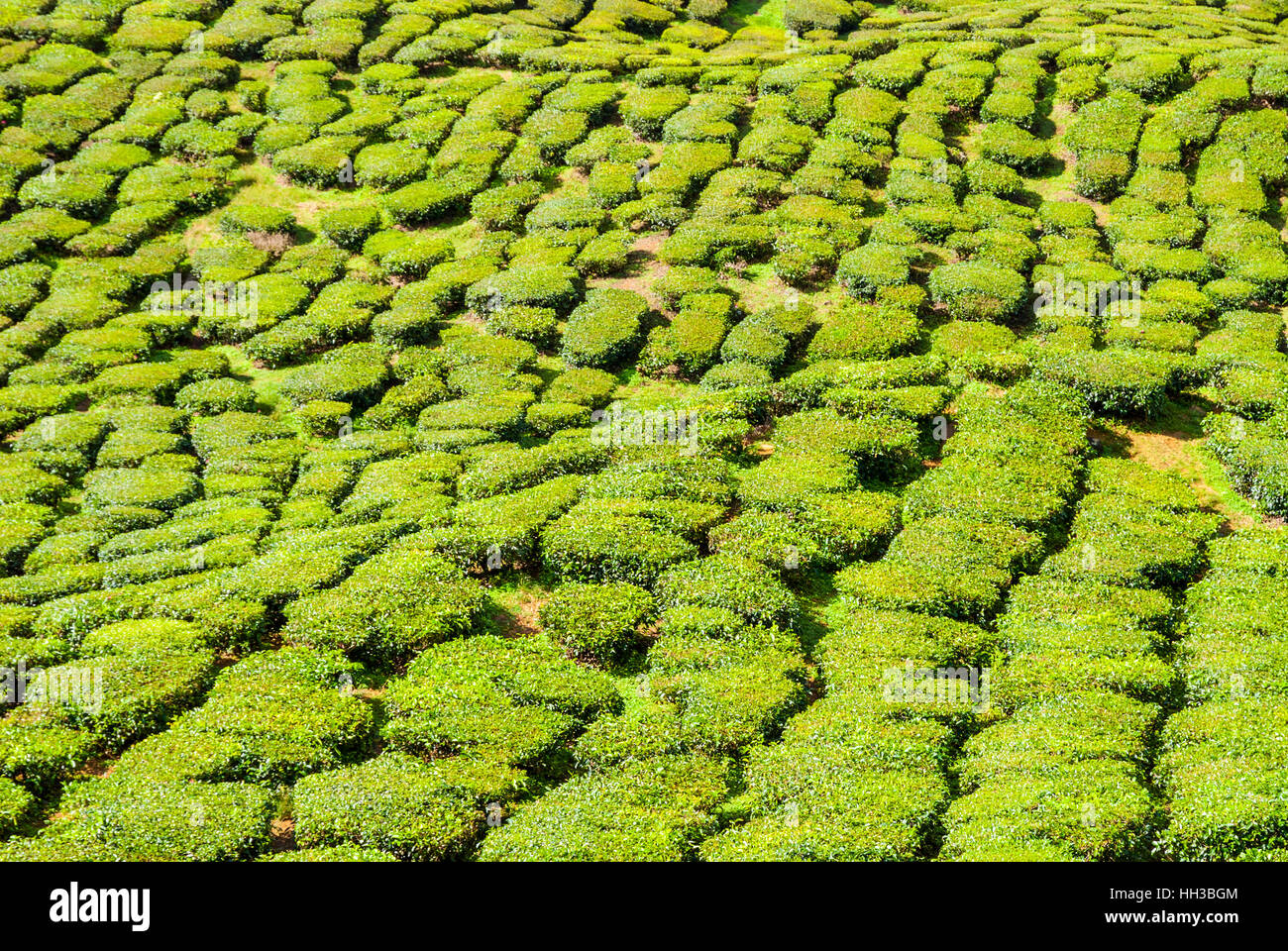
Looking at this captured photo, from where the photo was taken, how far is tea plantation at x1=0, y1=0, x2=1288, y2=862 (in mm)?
22375

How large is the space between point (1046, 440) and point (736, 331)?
1107cm

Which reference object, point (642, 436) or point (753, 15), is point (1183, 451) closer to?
point (642, 436)

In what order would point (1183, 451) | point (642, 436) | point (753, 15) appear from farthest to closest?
point (753, 15) → point (642, 436) → point (1183, 451)

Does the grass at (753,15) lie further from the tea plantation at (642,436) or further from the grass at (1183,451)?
the grass at (1183,451)

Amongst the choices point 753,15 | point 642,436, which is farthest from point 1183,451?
point 753,15

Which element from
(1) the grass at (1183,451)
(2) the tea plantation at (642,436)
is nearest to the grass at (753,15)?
(2) the tea plantation at (642,436)

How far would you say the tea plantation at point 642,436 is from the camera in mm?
22375

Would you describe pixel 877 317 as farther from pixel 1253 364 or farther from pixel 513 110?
pixel 513 110

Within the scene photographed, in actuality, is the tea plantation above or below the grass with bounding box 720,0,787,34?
below

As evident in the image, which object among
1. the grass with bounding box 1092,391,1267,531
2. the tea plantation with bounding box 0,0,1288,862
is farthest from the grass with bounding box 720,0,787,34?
the grass with bounding box 1092,391,1267,531

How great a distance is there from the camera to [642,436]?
33.8 meters

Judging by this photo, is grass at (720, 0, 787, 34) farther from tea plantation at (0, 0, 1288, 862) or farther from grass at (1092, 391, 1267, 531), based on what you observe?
grass at (1092, 391, 1267, 531)

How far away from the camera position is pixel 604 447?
3344 cm

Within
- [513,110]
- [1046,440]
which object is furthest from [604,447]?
[513,110]
